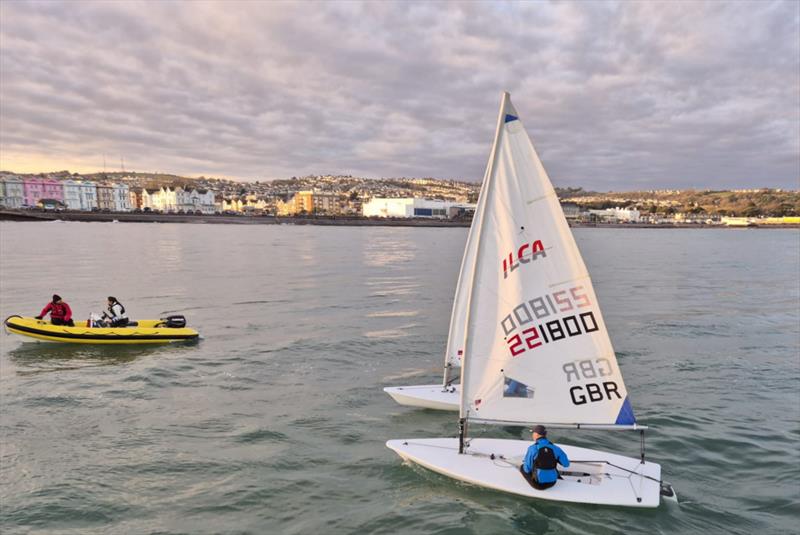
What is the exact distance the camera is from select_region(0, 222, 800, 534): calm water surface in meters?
9.93

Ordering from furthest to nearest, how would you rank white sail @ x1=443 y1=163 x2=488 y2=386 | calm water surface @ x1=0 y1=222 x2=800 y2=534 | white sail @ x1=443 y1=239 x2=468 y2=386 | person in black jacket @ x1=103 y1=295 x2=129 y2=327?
person in black jacket @ x1=103 y1=295 x2=129 y2=327 → white sail @ x1=443 y1=239 x2=468 y2=386 → white sail @ x1=443 y1=163 x2=488 y2=386 → calm water surface @ x1=0 y1=222 x2=800 y2=534

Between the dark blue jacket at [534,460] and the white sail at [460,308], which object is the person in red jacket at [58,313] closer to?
the white sail at [460,308]

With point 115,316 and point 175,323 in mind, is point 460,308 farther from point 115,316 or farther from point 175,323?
point 115,316

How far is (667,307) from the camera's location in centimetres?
3447

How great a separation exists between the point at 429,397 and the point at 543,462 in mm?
5692

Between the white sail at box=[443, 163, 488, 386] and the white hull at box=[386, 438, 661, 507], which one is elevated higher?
the white sail at box=[443, 163, 488, 386]

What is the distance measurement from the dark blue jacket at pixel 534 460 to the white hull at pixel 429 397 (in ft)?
15.9

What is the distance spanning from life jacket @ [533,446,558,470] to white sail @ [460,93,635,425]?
0.60 metres

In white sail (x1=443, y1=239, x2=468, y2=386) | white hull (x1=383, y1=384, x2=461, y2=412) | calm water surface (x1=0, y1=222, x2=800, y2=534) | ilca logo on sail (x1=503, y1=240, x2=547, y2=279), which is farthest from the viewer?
white hull (x1=383, y1=384, x2=461, y2=412)

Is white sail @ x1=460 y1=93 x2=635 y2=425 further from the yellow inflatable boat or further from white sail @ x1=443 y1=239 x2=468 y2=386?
the yellow inflatable boat

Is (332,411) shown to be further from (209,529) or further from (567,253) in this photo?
(567,253)

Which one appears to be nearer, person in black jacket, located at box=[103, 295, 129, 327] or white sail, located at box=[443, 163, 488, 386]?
white sail, located at box=[443, 163, 488, 386]

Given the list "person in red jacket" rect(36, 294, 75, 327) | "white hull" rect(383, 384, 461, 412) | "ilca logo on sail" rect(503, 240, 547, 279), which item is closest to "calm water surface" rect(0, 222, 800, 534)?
"white hull" rect(383, 384, 461, 412)

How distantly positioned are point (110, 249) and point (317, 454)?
73.0m
